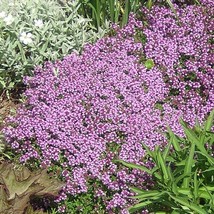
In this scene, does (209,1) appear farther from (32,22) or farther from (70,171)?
(70,171)

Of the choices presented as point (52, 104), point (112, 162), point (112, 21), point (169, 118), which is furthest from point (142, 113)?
point (112, 21)

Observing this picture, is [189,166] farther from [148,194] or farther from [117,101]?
[117,101]

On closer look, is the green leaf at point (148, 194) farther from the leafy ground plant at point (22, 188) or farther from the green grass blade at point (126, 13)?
the green grass blade at point (126, 13)

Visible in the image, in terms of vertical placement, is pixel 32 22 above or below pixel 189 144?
above

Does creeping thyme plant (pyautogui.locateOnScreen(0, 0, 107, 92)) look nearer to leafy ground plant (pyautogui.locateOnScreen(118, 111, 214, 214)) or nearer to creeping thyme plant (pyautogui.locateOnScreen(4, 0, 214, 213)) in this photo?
creeping thyme plant (pyautogui.locateOnScreen(4, 0, 214, 213))

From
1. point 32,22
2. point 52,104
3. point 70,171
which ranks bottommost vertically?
point 70,171
